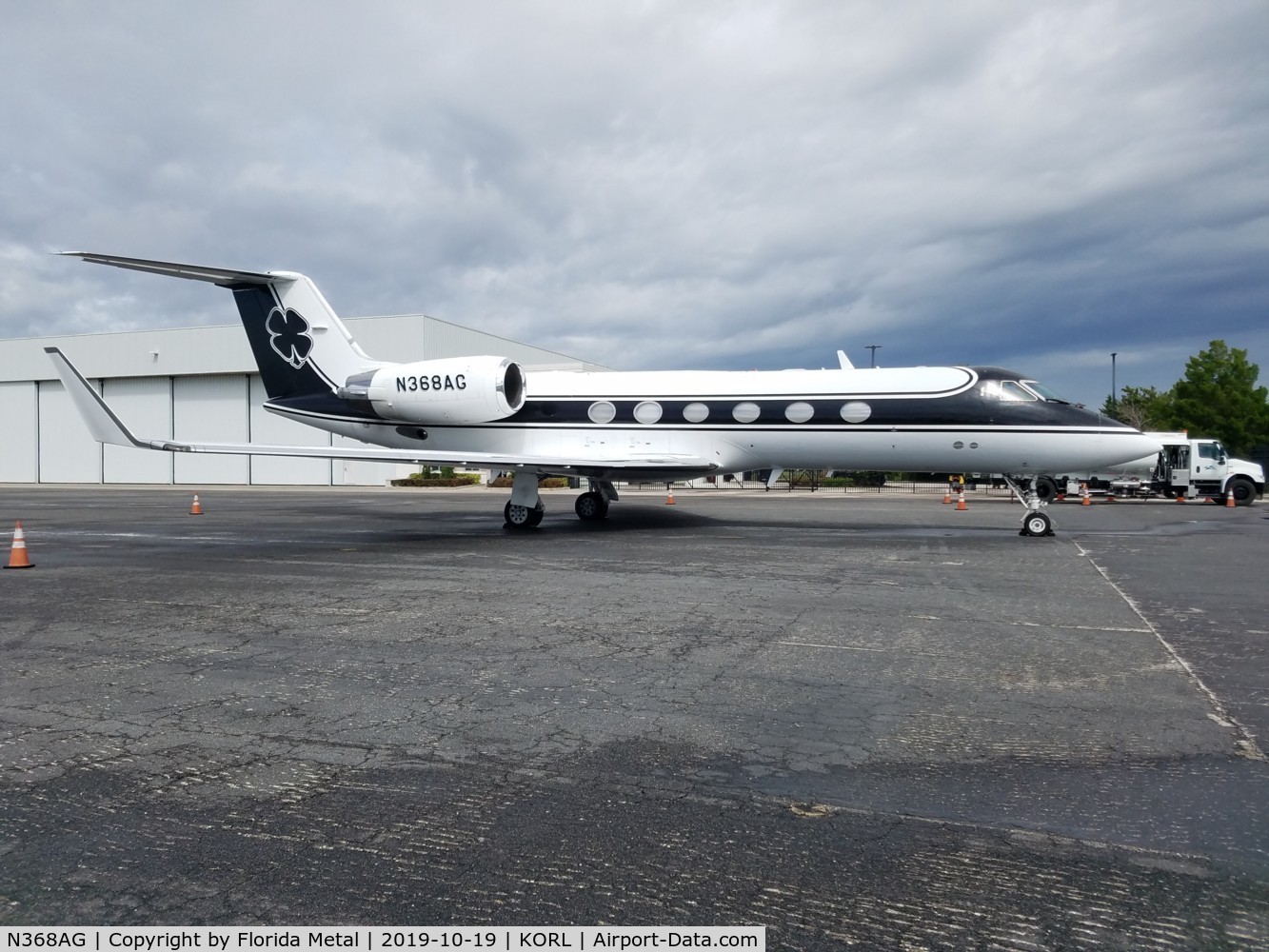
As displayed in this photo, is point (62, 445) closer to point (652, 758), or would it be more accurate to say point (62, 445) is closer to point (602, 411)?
point (602, 411)

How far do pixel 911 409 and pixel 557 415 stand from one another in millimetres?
6708

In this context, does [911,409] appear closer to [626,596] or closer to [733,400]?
[733,400]

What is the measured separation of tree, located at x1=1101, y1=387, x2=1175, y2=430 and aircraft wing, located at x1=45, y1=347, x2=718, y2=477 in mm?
44302

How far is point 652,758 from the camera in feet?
13.3

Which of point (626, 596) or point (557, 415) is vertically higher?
point (557, 415)

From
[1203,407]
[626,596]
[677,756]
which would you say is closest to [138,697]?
[677,756]

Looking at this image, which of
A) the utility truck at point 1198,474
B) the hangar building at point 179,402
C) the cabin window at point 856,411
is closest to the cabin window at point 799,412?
the cabin window at point 856,411

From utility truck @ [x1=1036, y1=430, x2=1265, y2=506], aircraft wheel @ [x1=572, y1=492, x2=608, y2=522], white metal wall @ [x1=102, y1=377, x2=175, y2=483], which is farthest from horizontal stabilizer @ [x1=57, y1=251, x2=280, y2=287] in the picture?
white metal wall @ [x1=102, y1=377, x2=175, y2=483]

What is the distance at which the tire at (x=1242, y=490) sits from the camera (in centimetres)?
2936

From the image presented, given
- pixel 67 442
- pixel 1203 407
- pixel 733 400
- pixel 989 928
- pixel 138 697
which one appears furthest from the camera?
pixel 67 442

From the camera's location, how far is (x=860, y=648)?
634cm

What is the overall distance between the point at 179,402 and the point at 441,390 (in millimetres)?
40748

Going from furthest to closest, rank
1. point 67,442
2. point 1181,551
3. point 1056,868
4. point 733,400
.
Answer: point 67,442, point 733,400, point 1181,551, point 1056,868

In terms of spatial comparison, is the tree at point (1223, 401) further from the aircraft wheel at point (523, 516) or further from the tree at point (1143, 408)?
the aircraft wheel at point (523, 516)
